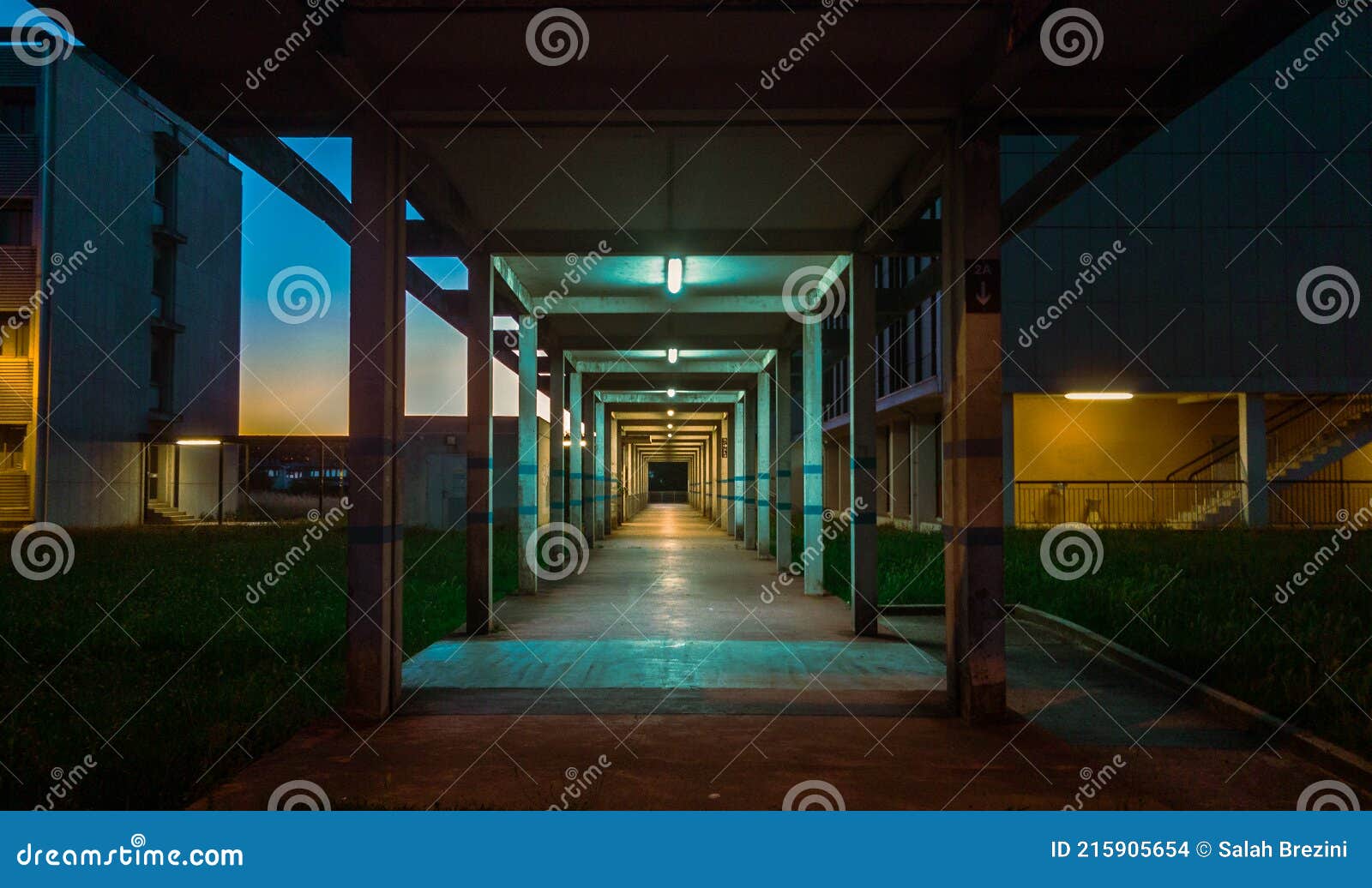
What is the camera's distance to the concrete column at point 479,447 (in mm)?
9344

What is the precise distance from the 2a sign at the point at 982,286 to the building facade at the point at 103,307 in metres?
19.9

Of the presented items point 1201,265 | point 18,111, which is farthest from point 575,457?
point 18,111

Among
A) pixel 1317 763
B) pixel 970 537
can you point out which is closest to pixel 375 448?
pixel 970 537

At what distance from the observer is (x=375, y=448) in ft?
19.5

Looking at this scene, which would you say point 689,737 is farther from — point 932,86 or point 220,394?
point 220,394

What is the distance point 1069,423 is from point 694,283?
15572 millimetres

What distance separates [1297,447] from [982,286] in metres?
23.7

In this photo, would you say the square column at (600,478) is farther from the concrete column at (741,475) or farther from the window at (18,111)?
the window at (18,111)

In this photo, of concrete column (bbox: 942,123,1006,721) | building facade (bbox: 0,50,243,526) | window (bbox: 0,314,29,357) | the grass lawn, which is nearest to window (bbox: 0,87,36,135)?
building facade (bbox: 0,50,243,526)

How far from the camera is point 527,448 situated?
13227 mm

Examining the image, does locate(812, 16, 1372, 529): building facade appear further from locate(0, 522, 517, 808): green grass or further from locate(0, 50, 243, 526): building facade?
locate(0, 50, 243, 526): building facade

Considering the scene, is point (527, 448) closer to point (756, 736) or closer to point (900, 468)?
point (756, 736)

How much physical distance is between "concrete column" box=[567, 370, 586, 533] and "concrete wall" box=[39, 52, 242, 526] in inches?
563

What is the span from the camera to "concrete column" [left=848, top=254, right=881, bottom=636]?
30.8ft
